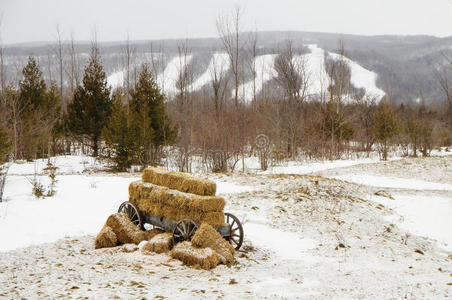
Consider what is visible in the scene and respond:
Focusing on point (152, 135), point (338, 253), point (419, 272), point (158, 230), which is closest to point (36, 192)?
point (158, 230)

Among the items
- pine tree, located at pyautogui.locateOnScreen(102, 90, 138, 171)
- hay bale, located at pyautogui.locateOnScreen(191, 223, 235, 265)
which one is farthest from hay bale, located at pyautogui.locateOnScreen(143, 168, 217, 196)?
pine tree, located at pyautogui.locateOnScreen(102, 90, 138, 171)

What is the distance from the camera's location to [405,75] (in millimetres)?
120750

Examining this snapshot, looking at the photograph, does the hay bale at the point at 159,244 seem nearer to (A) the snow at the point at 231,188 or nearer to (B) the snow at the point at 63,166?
(A) the snow at the point at 231,188

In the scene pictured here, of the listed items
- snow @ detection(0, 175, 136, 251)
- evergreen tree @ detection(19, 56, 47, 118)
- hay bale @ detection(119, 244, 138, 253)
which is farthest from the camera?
evergreen tree @ detection(19, 56, 47, 118)

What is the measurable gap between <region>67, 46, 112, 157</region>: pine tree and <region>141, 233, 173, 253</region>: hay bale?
22023 mm

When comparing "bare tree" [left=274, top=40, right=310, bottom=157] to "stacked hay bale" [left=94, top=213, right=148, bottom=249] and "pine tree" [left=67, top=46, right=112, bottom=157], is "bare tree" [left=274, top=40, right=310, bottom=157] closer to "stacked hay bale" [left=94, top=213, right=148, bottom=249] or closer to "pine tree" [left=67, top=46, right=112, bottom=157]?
"pine tree" [left=67, top=46, right=112, bottom=157]

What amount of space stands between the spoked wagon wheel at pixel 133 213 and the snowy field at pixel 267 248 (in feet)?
3.52

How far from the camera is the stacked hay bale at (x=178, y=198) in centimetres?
750

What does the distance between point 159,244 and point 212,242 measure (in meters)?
1.16

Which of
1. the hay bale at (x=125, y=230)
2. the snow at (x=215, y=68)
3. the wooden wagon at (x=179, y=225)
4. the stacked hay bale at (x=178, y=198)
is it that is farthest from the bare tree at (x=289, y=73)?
the hay bale at (x=125, y=230)

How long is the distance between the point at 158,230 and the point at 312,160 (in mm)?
23086

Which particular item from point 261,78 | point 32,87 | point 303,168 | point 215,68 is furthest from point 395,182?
point 261,78

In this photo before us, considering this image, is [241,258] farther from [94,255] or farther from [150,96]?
[150,96]

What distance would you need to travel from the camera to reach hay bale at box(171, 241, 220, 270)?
22.1 ft
